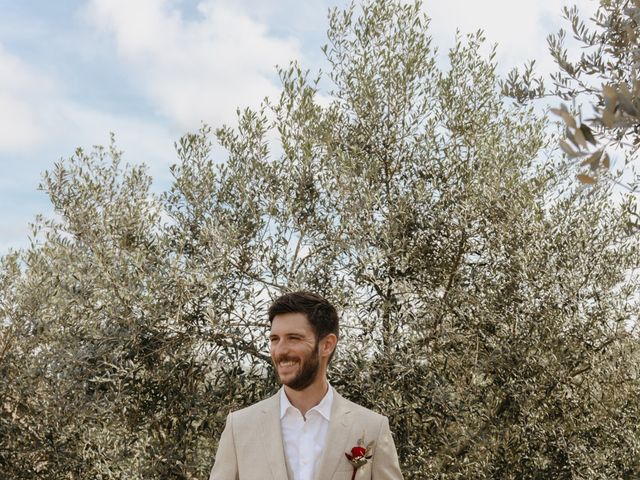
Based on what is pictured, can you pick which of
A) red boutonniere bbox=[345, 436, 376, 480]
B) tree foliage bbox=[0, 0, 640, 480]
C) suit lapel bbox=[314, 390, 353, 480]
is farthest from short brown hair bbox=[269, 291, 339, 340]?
tree foliage bbox=[0, 0, 640, 480]

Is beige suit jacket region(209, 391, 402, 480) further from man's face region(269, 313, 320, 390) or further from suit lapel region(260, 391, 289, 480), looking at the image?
man's face region(269, 313, 320, 390)

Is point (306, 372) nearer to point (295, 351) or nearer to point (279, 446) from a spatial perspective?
point (295, 351)

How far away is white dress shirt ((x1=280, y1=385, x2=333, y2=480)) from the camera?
3.60 m

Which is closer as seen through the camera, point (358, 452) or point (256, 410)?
point (358, 452)

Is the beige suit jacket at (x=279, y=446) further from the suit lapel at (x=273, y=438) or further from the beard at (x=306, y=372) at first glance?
the beard at (x=306, y=372)

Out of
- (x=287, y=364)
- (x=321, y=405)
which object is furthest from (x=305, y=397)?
(x=287, y=364)

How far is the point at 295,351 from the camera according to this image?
362 centimetres

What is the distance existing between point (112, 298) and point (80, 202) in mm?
2079

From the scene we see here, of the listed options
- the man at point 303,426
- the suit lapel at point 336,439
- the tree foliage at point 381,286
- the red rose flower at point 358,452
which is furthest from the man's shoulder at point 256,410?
the tree foliage at point 381,286

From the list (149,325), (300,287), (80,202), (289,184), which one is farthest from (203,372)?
(80,202)

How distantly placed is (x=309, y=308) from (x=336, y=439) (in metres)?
0.61

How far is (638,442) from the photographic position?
9.06m

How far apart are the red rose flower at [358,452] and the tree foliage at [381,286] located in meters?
3.98

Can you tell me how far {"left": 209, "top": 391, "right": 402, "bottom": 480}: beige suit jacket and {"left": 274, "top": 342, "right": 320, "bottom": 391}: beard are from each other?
161mm
